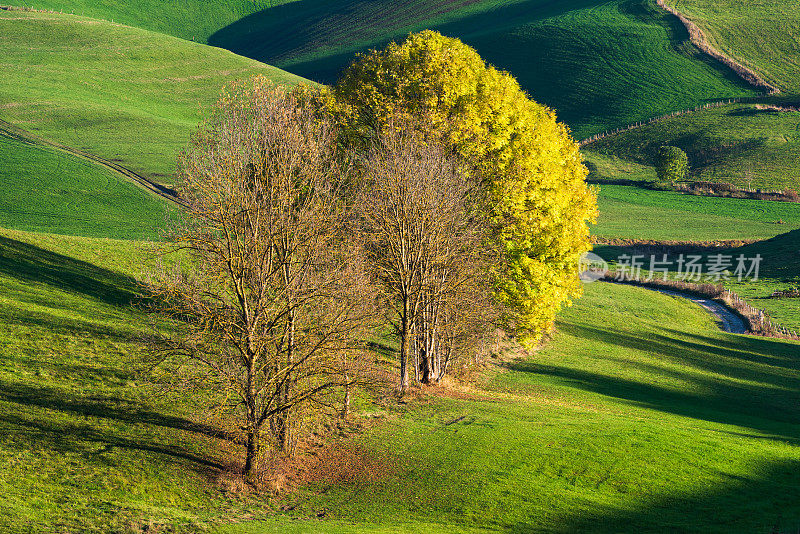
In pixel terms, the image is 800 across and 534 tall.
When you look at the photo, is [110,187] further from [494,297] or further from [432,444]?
[432,444]

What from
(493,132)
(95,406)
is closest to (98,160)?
(493,132)

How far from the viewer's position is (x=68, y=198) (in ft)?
268

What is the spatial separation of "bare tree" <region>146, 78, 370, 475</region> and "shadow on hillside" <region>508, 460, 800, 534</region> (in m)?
11.0

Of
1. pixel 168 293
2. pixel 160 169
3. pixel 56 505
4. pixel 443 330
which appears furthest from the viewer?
pixel 160 169

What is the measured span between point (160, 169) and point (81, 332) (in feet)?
225

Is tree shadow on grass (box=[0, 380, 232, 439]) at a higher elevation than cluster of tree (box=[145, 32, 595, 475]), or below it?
below

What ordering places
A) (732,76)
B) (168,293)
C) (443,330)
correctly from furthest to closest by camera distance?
(732,76) < (443,330) < (168,293)

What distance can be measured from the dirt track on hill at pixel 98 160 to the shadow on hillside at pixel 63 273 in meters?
44.2

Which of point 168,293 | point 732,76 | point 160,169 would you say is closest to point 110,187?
point 160,169

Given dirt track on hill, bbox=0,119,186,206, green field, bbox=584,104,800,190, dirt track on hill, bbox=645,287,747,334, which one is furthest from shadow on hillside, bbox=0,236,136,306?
green field, bbox=584,104,800,190

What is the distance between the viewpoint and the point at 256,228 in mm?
27734

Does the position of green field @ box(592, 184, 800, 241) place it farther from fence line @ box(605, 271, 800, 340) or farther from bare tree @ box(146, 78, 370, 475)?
bare tree @ box(146, 78, 370, 475)

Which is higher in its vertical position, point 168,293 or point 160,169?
point 160,169

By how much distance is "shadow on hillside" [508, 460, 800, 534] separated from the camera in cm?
2469
